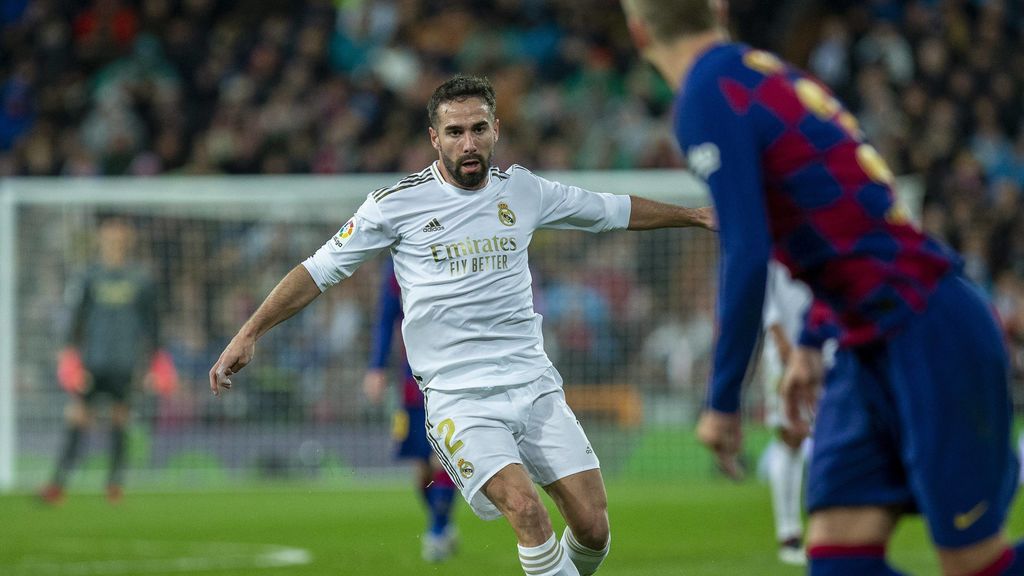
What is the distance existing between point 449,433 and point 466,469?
199 mm

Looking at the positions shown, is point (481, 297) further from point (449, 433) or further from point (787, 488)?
point (787, 488)

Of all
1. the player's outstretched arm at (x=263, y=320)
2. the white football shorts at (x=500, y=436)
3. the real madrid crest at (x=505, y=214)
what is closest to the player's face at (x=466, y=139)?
the real madrid crest at (x=505, y=214)

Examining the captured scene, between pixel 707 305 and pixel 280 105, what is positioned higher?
pixel 280 105

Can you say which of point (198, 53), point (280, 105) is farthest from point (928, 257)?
point (198, 53)

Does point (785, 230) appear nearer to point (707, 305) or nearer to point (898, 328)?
point (898, 328)

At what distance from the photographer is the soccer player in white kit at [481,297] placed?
625 centimetres

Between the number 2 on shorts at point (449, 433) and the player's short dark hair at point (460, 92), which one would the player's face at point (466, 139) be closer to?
the player's short dark hair at point (460, 92)

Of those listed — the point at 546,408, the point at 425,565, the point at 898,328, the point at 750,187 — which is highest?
the point at 750,187

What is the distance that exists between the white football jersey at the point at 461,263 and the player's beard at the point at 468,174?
0.04 metres

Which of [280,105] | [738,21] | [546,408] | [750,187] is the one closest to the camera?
[750,187]

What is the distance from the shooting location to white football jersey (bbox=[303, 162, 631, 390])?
641 cm

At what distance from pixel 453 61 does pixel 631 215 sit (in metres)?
15.6

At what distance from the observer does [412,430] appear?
10.7m

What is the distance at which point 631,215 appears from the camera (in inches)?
263
